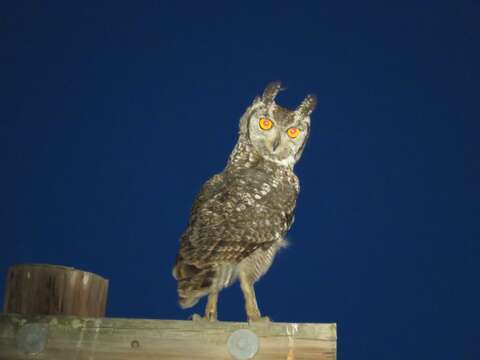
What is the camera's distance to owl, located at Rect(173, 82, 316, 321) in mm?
2303

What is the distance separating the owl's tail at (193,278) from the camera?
2277mm

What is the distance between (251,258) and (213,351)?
0.92 m

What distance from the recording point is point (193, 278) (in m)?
2.28

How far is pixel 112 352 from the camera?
1.56 meters

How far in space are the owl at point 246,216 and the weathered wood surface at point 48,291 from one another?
557 millimetres

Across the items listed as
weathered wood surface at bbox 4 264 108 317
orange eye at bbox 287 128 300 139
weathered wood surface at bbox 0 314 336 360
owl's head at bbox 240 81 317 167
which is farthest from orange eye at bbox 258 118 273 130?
weathered wood surface at bbox 0 314 336 360

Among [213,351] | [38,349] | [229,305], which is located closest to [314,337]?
[213,351]

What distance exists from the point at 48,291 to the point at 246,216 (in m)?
0.93

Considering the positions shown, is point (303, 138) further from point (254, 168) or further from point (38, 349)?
point (38, 349)

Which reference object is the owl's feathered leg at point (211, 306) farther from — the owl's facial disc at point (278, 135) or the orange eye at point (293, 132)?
the orange eye at point (293, 132)

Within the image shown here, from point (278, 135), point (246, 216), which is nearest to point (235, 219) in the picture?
point (246, 216)

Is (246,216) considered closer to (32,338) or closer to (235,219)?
(235,219)

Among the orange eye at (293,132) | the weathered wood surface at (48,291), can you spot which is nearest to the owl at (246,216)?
the orange eye at (293,132)

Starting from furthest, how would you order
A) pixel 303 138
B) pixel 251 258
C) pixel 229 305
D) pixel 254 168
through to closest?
pixel 229 305 < pixel 303 138 < pixel 254 168 < pixel 251 258
